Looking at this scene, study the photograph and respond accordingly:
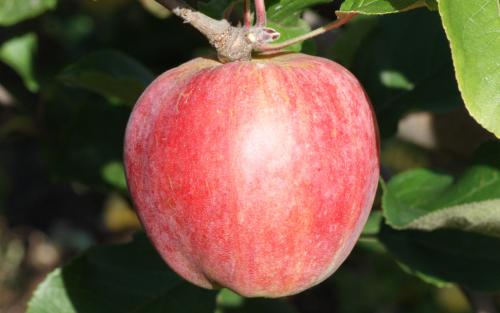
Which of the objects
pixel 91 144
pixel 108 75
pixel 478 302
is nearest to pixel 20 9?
pixel 108 75

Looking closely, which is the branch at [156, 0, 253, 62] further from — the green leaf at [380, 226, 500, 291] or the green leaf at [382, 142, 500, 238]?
the green leaf at [380, 226, 500, 291]

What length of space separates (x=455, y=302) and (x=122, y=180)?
2053 millimetres

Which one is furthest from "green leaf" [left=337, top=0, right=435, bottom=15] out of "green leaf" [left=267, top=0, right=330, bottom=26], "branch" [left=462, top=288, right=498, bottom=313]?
"branch" [left=462, top=288, right=498, bottom=313]

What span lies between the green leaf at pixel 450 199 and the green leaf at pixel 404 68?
0.10m

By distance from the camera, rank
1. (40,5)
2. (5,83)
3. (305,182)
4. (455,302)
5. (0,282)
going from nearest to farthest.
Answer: (305,182)
(40,5)
(5,83)
(455,302)
(0,282)

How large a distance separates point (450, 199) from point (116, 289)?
500 millimetres

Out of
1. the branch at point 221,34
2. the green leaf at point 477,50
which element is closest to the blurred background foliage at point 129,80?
the branch at point 221,34

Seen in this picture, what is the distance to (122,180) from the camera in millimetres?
1368

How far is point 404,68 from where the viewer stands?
130 centimetres

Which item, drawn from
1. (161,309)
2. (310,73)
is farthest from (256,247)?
(161,309)

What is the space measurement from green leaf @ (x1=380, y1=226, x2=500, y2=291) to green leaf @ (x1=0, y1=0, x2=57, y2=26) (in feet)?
1.88

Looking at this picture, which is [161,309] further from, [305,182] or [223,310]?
[305,182]

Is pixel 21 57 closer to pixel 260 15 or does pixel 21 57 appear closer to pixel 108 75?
pixel 108 75

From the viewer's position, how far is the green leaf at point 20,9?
3.60ft
